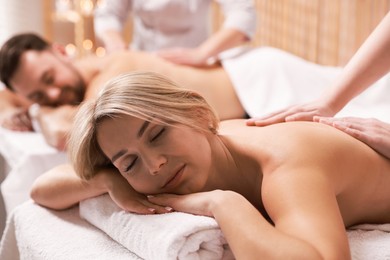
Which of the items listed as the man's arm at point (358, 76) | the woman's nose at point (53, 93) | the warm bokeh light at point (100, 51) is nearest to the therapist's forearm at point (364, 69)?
the man's arm at point (358, 76)

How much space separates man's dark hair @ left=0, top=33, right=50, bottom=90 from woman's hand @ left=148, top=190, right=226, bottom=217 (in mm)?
1382

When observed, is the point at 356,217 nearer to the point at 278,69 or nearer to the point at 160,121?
the point at 160,121

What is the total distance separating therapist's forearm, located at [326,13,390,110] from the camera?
1545 millimetres

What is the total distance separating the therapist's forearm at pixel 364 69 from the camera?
60.8 inches

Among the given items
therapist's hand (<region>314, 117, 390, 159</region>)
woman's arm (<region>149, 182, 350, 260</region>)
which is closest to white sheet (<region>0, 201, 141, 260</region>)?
woman's arm (<region>149, 182, 350, 260</region>)

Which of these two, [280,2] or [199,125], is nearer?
[199,125]

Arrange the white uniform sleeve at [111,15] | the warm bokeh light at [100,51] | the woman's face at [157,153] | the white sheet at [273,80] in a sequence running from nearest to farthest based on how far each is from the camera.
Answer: the woman's face at [157,153]
the white sheet at [273,80]
the white uniform sleeve at [111,15]
the warm bokeh light at [100,51]

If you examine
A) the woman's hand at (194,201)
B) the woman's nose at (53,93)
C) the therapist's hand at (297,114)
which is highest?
the therapist's hand at (297,114)

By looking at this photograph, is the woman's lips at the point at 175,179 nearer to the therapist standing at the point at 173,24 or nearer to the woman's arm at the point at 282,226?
the woman's arm at the point at 282,226

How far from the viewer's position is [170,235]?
1.11 meters

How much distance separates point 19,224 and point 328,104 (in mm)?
829

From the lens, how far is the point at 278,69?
97.4 inches

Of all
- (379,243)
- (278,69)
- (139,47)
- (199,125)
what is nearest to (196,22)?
(139,47)

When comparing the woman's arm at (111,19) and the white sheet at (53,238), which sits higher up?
the woman's arm at (111,19)
